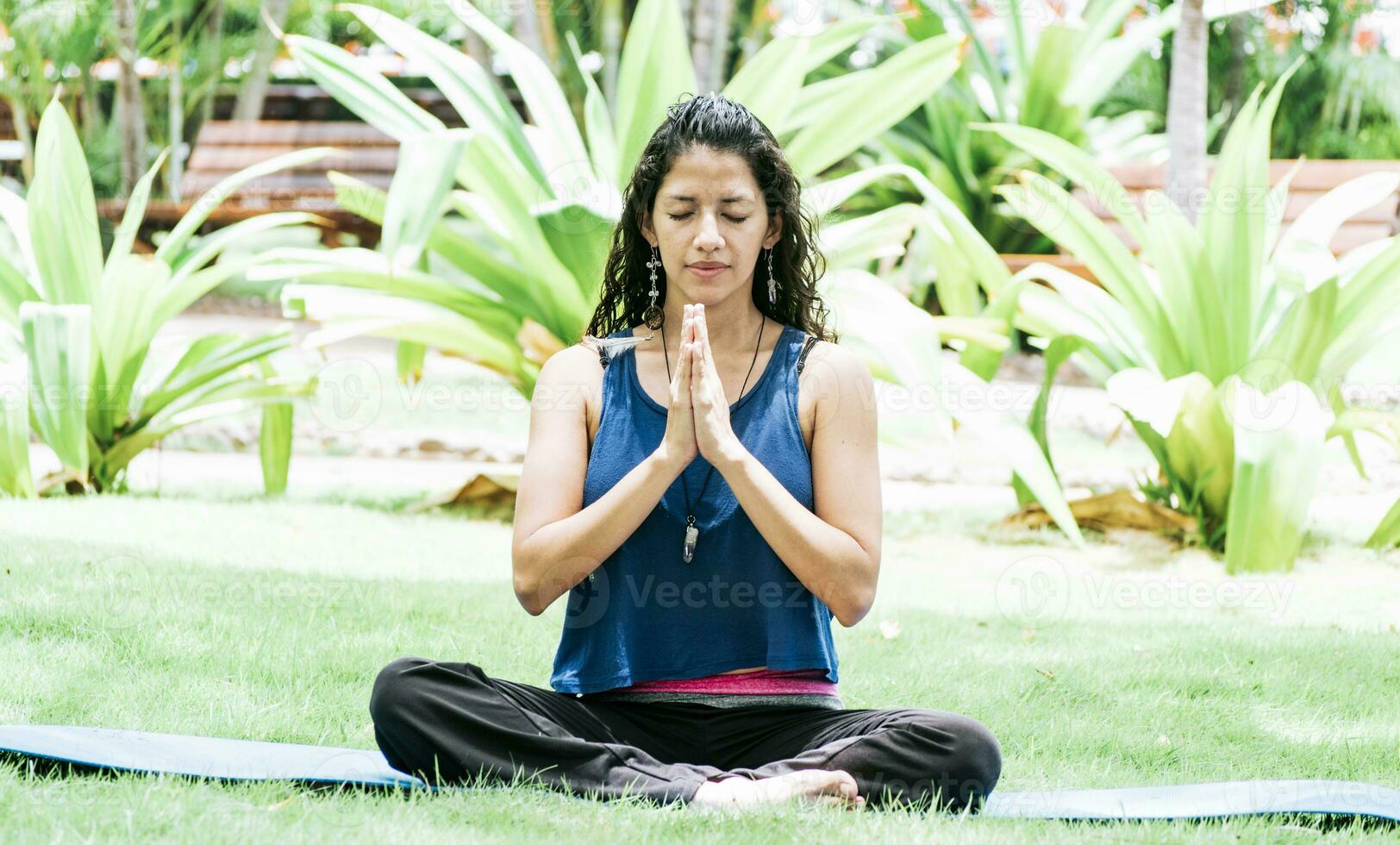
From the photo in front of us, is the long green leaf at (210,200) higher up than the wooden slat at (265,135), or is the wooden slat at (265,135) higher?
the wooden slat at (265,135)

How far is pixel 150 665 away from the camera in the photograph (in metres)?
3.05

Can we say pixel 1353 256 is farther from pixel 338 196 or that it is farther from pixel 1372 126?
pixel 1372 126

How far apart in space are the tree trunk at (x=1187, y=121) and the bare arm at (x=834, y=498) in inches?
191

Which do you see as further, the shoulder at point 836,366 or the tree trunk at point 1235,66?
the tree trunk at point 1235,66

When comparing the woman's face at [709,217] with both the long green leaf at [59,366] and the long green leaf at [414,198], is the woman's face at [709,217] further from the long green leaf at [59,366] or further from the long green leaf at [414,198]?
the long green leaf at [59,366]

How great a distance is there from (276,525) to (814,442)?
283 centimetres

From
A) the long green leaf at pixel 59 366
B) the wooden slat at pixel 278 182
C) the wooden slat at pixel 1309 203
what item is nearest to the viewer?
the long green leaf at pixel 59 366

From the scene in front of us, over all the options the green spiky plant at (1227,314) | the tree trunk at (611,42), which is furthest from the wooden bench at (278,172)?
the green spiky plant at (1227,314)

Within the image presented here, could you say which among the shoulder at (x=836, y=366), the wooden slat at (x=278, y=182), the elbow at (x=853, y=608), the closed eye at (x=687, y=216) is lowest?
the elbow at (x=853, y=608)

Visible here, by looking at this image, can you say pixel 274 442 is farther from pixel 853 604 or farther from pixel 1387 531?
pixel 1387 531

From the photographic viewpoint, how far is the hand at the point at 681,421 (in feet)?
7.05

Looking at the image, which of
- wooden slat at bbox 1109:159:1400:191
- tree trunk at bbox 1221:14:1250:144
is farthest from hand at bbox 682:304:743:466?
tree trunk at bbox 1221:14:1250:144

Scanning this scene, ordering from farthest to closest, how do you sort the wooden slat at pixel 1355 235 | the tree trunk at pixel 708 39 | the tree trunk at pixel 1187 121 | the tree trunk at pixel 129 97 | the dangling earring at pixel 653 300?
the tree trunk at pixel 129 97 → the wooden slat at pixel 1355 235 → the tree trunk at pixel 708 39 → the tree trunk at pixel 1187 121 → the dangling earring at pixel 653 300

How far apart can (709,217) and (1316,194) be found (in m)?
6.79
